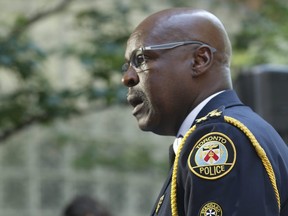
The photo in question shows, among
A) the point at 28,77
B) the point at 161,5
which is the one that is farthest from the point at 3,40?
the point at 161,5

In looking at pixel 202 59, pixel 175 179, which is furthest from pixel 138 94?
pixel 175 179

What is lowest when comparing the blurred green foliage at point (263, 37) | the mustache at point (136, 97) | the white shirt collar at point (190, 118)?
the white shirt collar at point (190, 118)

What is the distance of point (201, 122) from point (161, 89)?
245 millimetres

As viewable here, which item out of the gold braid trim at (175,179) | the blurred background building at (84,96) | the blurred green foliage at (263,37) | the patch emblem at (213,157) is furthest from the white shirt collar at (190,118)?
the blurred green foliage at (263,37)

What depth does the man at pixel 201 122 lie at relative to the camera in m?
3.62

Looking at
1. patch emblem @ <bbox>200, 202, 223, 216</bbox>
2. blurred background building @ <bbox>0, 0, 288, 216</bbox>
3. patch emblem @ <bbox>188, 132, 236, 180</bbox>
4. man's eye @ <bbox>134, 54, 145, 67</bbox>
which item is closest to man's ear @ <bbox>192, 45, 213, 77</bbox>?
man's eye @ <bbox>134, 54, 145, 67</bbox>

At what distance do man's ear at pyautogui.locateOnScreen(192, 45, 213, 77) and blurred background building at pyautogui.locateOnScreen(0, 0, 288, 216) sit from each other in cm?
420

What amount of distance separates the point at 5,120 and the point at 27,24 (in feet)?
3.73

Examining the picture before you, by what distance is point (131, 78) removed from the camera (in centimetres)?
411

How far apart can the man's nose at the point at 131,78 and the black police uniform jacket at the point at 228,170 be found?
34cm

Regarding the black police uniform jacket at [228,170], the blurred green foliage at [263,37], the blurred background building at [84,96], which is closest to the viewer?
the black police uniform jacket at [228,170]

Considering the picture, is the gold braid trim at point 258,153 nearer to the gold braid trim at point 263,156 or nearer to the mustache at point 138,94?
the gold braid trim at point 263,156

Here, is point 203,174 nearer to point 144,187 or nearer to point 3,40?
point 3,40

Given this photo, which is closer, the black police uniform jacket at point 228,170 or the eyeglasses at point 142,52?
the black police uniform jacket at point 228,170
